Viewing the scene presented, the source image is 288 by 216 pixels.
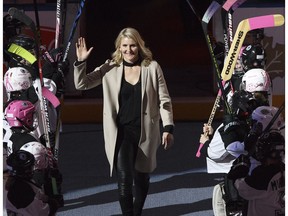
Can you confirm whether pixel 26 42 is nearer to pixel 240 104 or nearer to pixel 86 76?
pixel 86 76

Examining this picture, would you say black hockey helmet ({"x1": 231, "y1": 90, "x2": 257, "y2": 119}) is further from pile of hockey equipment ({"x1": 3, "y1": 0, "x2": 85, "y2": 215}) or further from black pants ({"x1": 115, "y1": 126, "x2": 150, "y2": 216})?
pile of hockey equipment ({"x1": 3, "y1": 0, "x2": 85, "y2": 215})

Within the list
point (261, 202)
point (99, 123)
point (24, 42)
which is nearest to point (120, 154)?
point (261, 202)

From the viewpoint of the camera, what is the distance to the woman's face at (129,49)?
7242 mm

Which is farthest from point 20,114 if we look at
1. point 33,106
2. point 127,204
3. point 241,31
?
point 241,31

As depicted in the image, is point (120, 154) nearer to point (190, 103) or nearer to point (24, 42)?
point (24, 42)

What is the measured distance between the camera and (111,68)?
7.37m

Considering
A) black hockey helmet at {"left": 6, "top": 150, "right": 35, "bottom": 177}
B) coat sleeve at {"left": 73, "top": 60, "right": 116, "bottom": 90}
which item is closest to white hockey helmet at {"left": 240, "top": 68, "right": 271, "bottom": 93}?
coat sleeve at {"left": 73, "top": 60, "right": 116, "bottom": 90}

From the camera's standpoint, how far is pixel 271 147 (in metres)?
6.43

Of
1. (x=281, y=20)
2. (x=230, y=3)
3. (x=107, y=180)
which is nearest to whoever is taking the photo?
(x=281, y=20)

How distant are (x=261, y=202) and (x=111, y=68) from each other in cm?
163

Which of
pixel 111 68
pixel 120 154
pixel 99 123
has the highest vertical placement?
pixel 111 68

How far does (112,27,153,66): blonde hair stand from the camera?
7.24m

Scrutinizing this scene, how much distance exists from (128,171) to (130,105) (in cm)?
50

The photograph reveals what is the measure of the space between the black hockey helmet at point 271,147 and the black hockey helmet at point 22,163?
1.51 metres
